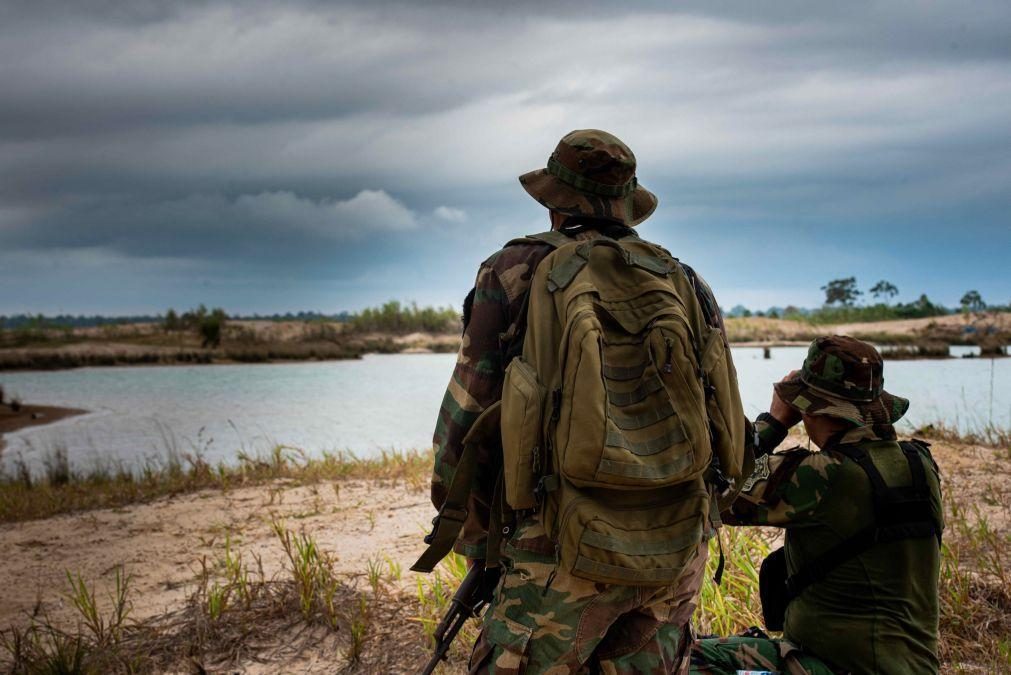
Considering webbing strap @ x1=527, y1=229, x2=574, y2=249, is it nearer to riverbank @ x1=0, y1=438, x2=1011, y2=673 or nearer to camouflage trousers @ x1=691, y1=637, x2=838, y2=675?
camouflage trousers @ x1=691, y1=637, x2=838, y2=675

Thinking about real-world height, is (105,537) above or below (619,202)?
below

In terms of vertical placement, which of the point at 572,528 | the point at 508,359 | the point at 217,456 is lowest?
the point at 217,456

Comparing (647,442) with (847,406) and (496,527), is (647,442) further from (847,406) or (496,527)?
(847,406)

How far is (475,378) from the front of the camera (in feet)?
6.62

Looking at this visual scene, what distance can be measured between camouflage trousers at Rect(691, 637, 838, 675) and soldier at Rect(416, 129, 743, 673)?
1.83 ft

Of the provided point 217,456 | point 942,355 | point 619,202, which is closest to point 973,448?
point 619,202

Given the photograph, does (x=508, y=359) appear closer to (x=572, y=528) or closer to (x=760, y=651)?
(x=572, y=528)

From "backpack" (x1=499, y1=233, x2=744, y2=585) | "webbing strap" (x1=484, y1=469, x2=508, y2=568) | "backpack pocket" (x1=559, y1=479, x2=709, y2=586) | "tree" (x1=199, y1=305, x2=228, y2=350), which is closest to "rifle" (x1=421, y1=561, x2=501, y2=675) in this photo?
"webbing strap" (x1=484, y1=469, x2=508, y2=568)

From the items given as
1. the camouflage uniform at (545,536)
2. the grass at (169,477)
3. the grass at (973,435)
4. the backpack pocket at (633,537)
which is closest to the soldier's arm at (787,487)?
the camouflage uniform at (545,536)

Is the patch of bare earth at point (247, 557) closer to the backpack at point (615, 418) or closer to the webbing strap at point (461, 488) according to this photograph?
the webbing strap at point (461, 488)

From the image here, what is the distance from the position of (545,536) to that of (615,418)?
1.17 feet

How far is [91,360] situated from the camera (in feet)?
92.8

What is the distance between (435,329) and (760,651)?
97.6 ft

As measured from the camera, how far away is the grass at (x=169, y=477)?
718 cm
